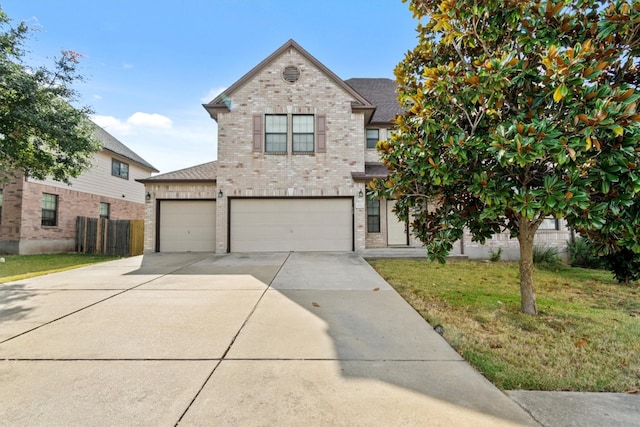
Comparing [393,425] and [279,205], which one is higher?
[279,205]

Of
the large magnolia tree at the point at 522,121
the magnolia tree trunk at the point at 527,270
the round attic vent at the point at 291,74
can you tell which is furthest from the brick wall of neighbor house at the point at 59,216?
the magnolia tree trunk at the point at 527,270

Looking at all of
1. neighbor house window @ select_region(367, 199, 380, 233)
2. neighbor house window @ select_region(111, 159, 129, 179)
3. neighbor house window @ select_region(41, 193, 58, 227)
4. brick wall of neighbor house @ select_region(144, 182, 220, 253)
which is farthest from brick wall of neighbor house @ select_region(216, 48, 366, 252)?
neighbor house window @ select_region(111, 159, 129, 179)

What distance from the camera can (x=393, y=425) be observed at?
2.11m

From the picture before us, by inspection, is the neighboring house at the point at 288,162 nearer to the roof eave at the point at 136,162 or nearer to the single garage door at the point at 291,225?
the single garage door at the point at 291,225

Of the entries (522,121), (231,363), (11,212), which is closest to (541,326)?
(522,121)

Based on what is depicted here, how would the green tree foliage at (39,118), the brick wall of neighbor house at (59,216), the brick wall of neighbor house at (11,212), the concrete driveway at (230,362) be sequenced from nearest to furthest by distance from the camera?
the concrete driveway at (230,362), the green tree foliage at (39,118), the brick wall of neighbor house at (11,212), the brick wall of neighbor house at (59,216)

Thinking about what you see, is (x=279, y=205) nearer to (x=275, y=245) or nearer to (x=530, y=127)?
(x=275, y=245)

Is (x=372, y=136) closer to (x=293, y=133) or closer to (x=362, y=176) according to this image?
(x=362, y=176)

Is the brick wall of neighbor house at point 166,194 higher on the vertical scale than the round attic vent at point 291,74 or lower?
lower

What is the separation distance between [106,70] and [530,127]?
41.7 feet

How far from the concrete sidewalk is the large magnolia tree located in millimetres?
2039

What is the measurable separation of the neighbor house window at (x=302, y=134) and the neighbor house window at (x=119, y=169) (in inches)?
527

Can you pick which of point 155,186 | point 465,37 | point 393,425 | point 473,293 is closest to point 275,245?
point 155,186

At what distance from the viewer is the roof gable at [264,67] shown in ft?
39.1
